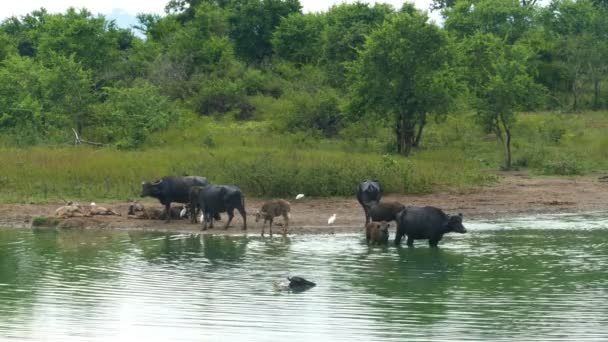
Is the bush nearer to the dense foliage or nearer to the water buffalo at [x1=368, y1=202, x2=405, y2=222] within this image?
the dense foliage

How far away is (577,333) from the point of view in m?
11.9

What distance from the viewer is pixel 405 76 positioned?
3500 centimetres

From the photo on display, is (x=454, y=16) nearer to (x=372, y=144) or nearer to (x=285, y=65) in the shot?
(x=285, y=65)

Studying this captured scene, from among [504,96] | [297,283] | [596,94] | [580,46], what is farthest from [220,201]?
[580,46]

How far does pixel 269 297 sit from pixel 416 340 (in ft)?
10.8

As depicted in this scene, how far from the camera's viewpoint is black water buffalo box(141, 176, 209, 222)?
925 inches

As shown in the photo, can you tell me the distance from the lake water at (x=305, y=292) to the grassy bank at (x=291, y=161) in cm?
482

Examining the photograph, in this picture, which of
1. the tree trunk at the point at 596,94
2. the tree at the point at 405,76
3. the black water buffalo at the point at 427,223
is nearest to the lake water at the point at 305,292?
the black water buffalo at the point at 427,223

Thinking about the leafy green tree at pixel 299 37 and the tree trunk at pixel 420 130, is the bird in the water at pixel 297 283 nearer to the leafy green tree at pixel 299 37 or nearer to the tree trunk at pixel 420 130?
the tree trunk at pixel 420 130

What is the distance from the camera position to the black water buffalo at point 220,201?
21844 millimetres

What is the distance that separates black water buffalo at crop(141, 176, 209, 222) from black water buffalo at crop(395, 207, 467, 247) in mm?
5773

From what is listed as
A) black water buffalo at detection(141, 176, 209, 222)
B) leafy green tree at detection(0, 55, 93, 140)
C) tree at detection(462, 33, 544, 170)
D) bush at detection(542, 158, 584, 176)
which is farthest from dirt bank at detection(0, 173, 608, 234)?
leafy green tree at detection(0, 55, 93, 140)

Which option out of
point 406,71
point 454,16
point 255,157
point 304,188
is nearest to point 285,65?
point 454,16

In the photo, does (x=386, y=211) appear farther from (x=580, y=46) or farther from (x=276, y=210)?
(x=580, y=46)
